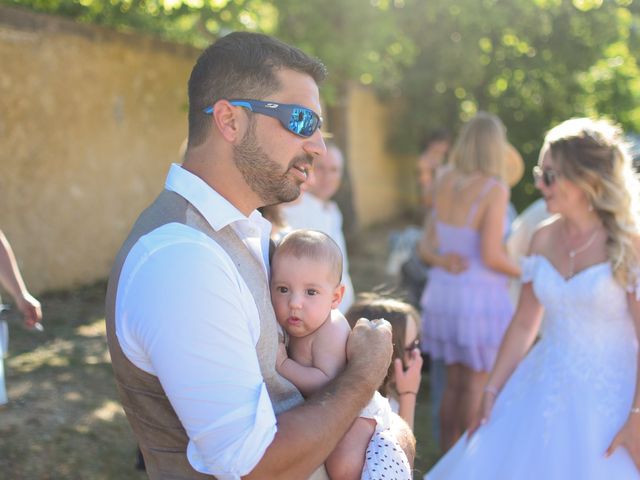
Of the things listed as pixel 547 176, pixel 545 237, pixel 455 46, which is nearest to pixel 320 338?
pixel 547 176

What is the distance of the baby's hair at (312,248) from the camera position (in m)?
2.16

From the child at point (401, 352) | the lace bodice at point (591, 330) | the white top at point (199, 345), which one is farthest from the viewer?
the lace bodice at point (591, 330)

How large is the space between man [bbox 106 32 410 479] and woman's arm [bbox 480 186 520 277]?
2640mm

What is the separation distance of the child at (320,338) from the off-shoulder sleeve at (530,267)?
149 centimetres

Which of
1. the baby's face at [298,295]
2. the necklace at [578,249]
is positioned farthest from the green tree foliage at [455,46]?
the baby's face at [298,295]

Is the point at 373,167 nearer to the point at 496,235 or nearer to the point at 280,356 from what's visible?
the point at 496,235

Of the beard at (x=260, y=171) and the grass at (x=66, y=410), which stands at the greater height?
the beard at (x=260, y=171)

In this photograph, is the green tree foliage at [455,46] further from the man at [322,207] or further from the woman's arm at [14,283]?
the woman's arm at [14,283]

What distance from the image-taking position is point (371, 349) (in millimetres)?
1998

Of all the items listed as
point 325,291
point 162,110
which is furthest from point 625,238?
point 162,110

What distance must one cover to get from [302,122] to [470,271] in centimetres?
311

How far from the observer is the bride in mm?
2979

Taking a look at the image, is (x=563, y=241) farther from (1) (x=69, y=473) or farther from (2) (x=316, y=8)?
(2) (x=316, y=8)

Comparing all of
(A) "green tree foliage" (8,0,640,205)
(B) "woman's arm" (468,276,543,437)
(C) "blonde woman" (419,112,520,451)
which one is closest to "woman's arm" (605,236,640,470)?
(B) "woman's arm" (468,276,543,437)
